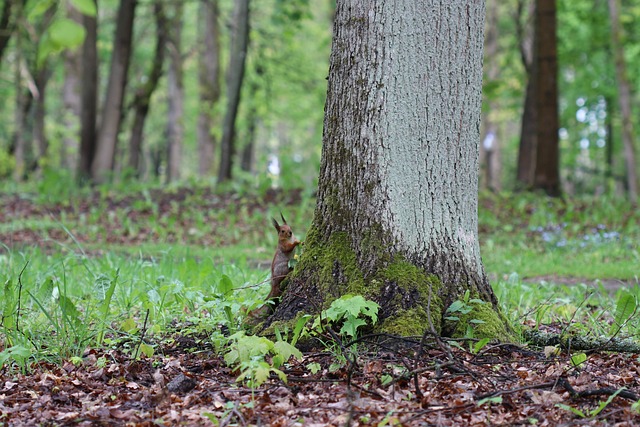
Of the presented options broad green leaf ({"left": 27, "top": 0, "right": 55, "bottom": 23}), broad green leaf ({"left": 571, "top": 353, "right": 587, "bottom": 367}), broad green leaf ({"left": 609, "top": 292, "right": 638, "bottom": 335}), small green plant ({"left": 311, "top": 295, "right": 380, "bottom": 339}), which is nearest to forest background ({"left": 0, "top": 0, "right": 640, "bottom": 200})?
broad green leaf ({"left": 27, "top": 0, "right": 55, "bottom": 23})

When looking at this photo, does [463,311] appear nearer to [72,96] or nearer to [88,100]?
[88,100]

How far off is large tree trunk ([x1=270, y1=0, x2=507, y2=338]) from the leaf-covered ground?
0.30m

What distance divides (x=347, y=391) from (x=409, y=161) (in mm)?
1208

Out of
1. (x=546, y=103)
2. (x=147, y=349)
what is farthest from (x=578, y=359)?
(x=546, y=103)

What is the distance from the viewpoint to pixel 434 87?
3.29 metres

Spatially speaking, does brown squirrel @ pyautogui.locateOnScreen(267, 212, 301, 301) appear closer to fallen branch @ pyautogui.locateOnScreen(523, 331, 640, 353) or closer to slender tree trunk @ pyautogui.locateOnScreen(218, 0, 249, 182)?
fallen branch @ pyautogui.locateOnScreen(523, 331, 640, 353)

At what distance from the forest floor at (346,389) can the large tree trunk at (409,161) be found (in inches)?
11.0

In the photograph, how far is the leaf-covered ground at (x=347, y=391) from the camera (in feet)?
8.37

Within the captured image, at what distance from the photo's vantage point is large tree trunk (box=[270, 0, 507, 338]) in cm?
328

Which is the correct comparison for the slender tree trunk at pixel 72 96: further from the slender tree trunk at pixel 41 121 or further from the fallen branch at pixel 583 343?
the fallen branch at pixel 583 343

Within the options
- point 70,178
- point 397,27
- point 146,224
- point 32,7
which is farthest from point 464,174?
point 70,178

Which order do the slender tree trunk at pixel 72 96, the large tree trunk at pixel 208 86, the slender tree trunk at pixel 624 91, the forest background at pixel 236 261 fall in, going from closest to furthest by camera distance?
the forest background at pixel 236 261 → the slender tree trunk at pixel 624 91 → the slender tree trunk at pixel 72 96 → the large tree trunk at pixel 208 86

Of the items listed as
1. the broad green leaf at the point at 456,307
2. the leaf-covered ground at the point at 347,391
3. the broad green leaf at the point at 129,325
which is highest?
the broad green leaf at the point at 456,307

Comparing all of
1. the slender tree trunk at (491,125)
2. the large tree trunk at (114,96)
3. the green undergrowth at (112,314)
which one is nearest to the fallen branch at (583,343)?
the green undergrowth at (112,314)
